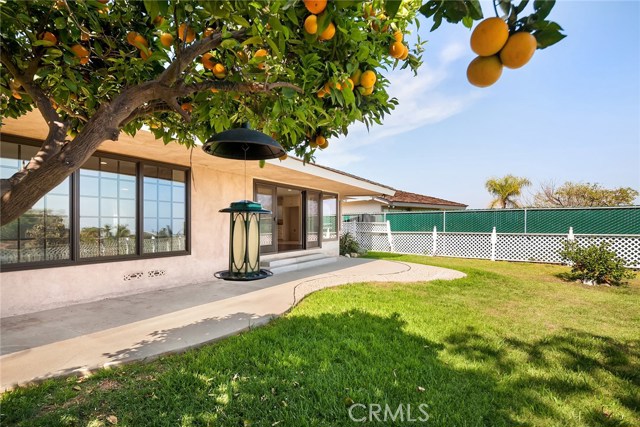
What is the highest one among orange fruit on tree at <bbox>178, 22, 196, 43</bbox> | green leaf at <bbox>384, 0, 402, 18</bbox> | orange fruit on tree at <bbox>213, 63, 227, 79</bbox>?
orange fruit on tree at <bbox>178, 22, 196, 43</bbox>

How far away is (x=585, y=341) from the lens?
3898 mm

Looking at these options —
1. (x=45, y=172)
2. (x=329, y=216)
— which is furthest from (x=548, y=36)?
(x=329, y=216)

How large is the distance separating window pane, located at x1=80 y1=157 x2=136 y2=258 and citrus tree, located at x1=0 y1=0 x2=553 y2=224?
363 centimetres

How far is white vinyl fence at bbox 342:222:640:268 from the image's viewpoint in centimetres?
990

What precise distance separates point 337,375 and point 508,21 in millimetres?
2997

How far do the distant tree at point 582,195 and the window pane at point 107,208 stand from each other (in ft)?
70.0

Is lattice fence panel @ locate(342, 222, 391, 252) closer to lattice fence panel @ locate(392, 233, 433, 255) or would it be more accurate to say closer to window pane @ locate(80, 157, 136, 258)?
lattice fence panel @ locate(392, 233, 433, 255)

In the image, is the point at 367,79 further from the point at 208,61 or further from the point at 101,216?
the point at 101,216

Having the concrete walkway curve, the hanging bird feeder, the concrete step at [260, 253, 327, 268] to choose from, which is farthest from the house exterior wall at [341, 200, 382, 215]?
the hanging bird feeder

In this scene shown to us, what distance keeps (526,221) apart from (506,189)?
14094 mm

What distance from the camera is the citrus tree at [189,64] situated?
5.16 feet

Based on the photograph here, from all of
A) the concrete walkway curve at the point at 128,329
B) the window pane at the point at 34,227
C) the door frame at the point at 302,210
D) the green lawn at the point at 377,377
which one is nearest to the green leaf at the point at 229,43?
the green lawn at the point at 377,377

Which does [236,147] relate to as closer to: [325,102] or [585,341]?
[325,102]

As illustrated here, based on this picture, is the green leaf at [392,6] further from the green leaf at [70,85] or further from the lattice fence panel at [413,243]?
the lattice fence panel at [413,243]
